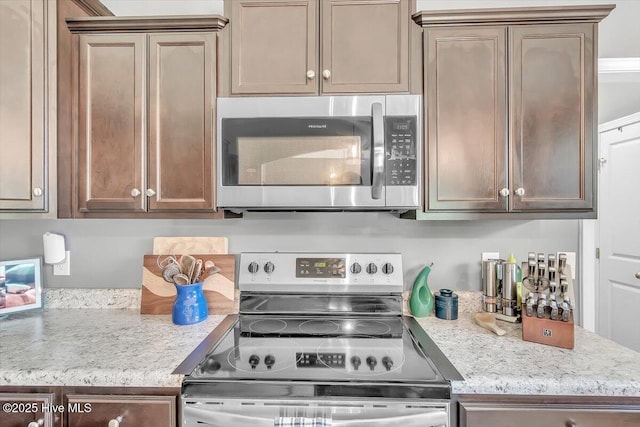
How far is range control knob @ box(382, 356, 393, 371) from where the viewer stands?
105 centimetres

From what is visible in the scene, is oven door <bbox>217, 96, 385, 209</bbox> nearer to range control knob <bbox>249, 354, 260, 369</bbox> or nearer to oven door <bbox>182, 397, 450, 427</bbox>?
range control knob <bbox>249, 354, 260, 369</bbox>

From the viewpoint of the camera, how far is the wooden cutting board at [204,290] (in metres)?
1.58

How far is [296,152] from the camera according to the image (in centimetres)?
129

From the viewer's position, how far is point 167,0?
1705mm

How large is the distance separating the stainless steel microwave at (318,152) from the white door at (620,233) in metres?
2.38

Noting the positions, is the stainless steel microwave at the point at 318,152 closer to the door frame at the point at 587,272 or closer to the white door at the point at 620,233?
the door frame at the point at 587,272

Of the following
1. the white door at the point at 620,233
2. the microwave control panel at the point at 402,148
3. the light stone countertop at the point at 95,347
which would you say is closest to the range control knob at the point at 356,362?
the light stone countertop at the point at 95,347

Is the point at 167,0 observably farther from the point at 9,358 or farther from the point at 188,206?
the point at 9,358

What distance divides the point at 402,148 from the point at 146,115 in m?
1.09

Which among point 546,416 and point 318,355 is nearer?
point 546,416

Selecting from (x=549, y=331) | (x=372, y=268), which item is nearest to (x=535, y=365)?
(x=549, y=331)

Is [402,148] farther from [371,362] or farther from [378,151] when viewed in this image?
[371,362]

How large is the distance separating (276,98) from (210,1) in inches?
34.4

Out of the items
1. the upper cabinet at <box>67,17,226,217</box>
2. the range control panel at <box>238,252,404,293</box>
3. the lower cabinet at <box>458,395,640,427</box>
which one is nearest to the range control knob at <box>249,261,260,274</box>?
the range control panel at <box>238,252,404,293</box>
